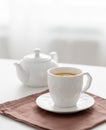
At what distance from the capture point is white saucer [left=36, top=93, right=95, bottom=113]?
102cm

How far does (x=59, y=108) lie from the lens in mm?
1036

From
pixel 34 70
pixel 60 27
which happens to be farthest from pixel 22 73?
pixel 60 27

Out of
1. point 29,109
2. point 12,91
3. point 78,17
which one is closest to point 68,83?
point 29,109

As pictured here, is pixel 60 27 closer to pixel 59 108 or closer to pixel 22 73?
pixel 22 73

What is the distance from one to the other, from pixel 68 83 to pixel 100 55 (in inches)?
58.8

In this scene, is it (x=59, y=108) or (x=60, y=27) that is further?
(x=60, y=27)

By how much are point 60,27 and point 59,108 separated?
1.50 metres

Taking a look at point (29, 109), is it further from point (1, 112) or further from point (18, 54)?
point (18, 54)

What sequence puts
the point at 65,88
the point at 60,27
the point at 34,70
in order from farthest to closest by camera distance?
the point at 60,27
the point at 34,70
the point at 65,88

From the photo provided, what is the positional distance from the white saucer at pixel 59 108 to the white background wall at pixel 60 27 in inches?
53.1

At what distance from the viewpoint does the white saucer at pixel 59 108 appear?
1.02 meters

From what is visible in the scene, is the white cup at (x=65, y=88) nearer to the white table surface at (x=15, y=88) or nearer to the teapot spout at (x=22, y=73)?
the white table surface at (x=15, y=88)

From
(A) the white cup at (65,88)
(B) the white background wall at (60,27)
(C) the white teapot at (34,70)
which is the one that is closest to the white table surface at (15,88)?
(C) the white teapot at (34,70)

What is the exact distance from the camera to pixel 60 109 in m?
Result: 1.03
